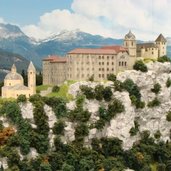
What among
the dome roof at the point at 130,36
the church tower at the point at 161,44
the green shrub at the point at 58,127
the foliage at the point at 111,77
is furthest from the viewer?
the church tower at the point at 161,44

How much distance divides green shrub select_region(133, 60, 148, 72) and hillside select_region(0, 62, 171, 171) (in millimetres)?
1081

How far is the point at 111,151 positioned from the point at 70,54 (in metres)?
27.4

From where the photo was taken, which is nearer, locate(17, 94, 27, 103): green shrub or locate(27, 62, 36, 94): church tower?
locate(17, 94, 27, 103): green shrub

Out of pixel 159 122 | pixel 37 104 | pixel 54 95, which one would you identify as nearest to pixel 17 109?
pixel 37 104

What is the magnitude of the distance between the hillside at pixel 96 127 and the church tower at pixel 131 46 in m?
4.70

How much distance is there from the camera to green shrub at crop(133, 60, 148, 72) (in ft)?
408

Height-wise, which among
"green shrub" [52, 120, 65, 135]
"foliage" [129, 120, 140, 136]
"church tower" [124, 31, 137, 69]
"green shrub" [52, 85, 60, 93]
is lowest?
"foliage" [129, 120, 140, 136]

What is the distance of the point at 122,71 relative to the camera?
125 meters

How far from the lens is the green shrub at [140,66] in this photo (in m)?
124

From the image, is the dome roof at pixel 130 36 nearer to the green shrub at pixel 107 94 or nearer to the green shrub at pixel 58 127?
the green shrub at pixel 107 94

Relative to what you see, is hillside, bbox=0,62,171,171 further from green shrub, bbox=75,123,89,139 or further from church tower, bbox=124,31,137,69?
church tower, bbox=124,31,137,69

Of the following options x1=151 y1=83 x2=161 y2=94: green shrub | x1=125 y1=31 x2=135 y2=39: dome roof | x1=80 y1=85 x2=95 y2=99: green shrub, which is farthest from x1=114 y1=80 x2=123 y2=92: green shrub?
x1=125 y1=31 x2=135 y2=39: dome roof

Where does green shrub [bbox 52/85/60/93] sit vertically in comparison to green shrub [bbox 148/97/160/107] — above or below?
above

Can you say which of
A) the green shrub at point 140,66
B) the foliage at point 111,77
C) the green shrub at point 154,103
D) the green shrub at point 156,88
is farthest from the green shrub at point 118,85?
the green shrub at point 156,88
